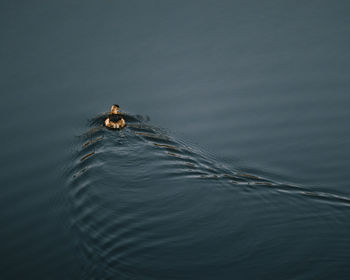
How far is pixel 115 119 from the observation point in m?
10.9

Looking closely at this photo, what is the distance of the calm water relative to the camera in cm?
730

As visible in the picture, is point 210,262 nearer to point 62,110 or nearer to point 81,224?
point 81,224

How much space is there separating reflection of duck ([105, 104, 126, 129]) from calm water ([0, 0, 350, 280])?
0.26m

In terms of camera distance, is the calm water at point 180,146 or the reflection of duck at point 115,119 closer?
the calm water at point 180,146

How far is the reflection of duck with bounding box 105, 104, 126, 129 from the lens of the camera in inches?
427

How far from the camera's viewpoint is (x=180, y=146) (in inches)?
396

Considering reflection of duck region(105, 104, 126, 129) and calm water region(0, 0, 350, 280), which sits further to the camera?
reflection of duck region(105, 104, 126, 129)

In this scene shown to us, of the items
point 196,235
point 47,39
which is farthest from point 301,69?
point 47,39

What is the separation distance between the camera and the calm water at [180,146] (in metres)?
7.30

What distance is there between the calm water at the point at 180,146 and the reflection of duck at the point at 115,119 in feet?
0.86

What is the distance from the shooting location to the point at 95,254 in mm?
7059

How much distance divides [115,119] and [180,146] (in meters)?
1.87

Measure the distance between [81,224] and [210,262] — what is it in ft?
7.42

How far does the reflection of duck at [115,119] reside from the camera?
10.8 meters
